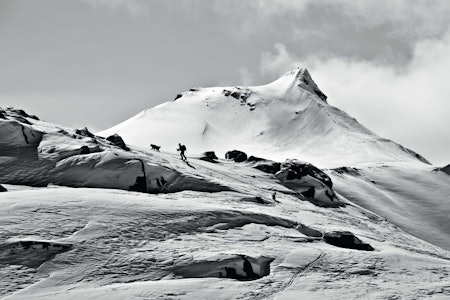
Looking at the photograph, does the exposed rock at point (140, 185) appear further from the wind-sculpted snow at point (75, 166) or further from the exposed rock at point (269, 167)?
the exposed rock at point (269, 167)

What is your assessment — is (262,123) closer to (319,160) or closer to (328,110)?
(328,110)

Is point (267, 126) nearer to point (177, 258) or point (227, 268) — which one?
point (177, 258)

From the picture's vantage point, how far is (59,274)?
2216 cm

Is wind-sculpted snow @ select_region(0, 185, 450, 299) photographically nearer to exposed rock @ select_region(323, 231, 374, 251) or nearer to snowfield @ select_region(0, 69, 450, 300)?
snowfield @ select_region(0, 69, 450, 300)

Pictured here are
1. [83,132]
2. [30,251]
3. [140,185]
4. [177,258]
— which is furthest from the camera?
[83,132]

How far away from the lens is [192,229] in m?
28.0

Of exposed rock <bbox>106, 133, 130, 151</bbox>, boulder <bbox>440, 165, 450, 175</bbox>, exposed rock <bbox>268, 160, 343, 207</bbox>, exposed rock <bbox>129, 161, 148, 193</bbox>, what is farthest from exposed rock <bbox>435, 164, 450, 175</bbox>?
exposed rock <bbox>129, 161, 148, 193</bbox>

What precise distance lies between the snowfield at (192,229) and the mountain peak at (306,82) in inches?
4359

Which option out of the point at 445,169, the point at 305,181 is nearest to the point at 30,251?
the point at 305,181

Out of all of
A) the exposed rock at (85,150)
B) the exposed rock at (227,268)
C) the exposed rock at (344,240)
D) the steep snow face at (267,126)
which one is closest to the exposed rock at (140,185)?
the exposed rock at (85,150)

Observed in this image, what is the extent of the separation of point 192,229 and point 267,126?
133m

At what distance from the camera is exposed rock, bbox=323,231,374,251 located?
3120 cm

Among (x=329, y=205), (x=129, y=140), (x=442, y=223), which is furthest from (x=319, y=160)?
(x=329, y=205)

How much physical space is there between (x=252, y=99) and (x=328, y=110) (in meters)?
25.8
